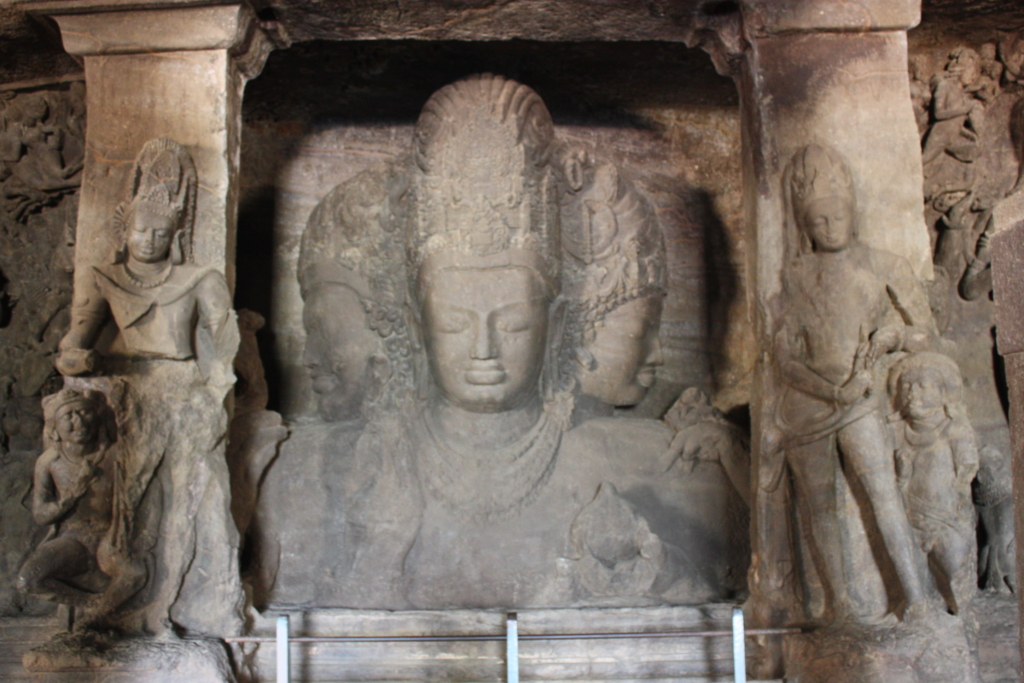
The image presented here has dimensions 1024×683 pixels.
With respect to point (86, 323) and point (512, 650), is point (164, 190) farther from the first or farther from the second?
point (512, 650)

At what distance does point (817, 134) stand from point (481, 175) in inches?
58.3

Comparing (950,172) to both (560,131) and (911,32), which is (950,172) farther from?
(560,131)

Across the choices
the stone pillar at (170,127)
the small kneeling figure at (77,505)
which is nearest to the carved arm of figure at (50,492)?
the small kneeling figure at (77,505)

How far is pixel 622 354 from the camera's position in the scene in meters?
4.81

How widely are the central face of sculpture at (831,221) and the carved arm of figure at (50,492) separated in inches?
115

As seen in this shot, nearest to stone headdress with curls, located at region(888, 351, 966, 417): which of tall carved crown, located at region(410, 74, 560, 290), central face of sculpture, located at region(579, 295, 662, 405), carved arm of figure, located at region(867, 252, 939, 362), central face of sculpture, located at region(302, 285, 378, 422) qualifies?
carved arm of figure, located at region(867, 252, 939, 362)

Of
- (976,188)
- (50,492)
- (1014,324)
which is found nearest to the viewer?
(1014,324)

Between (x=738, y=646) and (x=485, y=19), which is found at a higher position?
(x=485, y=19)

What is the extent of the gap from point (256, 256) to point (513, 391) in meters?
1.97

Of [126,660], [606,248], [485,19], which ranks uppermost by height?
[485,19]

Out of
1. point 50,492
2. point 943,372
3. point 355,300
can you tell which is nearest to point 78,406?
point 50,492

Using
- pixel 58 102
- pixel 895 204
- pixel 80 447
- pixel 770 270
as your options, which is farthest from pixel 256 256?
pixel 895 204

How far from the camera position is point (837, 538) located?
141 inches

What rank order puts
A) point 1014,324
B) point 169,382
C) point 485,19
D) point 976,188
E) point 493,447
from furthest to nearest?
point 976,188, point 493,447, point 485,19, point 169,382, point 1014,324
